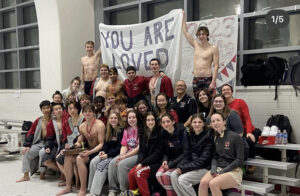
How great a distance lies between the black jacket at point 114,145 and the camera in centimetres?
396

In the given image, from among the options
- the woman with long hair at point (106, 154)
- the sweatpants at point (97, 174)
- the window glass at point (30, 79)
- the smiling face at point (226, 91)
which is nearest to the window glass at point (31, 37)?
the window glass at point (30, 79)

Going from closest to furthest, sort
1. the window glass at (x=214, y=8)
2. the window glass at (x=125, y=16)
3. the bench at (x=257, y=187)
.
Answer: the bench at (x=257, y=187) < the window glass at (x=214, y=8) < the window glass at (x=125, y=16)

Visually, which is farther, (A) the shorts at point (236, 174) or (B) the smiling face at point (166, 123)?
(B) the smiling face at point (166, 123)

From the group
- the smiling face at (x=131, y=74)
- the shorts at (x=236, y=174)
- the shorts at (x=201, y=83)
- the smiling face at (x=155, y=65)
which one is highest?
the smiling face at (x=155, y=65)

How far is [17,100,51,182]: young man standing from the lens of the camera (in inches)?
A: 183

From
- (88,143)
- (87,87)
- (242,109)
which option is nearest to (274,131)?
(242,109)

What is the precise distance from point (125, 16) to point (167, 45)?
2244 mm

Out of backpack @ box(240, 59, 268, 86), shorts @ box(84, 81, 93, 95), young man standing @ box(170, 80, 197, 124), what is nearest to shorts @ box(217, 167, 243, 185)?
young man standing @ box(170, 80, 197, 124)

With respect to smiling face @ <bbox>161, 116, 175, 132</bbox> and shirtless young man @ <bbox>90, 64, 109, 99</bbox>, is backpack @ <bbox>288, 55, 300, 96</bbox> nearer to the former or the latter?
smiling face @ <bbox>161, 116, 175, 132</bbox>

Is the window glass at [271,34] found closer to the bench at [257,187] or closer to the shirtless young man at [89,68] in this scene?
the bench at [257,187]

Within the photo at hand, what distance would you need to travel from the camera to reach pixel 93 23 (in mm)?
6789

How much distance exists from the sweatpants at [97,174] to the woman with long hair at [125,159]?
73 millimetres

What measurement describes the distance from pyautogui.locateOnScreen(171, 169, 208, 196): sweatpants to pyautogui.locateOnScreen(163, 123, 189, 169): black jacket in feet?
0.71

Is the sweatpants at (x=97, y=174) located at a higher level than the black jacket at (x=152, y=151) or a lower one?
lower
